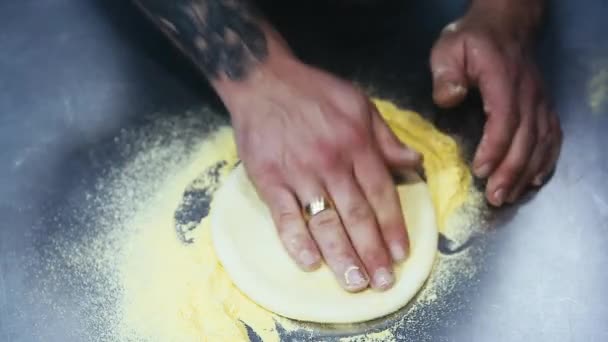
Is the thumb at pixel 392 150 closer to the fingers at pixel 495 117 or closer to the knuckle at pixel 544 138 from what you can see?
the fingers at pixel 495 117

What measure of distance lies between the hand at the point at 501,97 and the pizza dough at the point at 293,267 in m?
0.11

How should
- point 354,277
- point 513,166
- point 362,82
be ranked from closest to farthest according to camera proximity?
point 354,277, point 513,166, point 362,82

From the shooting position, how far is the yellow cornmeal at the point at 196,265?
0.95 m

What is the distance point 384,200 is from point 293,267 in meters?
0.16

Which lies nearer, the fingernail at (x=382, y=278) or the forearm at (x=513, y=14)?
the fingernail at (x=382, y=278)

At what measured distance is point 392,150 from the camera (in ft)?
3.31

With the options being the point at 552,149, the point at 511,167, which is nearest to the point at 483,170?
the point at 511,167

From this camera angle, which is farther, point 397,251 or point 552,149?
point 552,149

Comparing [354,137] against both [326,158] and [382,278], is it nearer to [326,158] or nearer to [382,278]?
[326,158]

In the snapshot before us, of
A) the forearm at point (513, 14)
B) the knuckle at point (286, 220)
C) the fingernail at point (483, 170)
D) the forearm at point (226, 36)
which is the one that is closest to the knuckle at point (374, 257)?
the knuckle at point (286, 220)

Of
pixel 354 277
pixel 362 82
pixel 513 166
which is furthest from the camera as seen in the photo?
pixel 362 82

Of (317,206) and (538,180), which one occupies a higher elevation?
(317,206)

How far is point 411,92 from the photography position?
1198mm

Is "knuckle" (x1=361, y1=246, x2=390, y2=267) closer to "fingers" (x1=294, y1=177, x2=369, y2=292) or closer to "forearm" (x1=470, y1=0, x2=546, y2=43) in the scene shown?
"fingers" (x1=294, y1=177, x2=369, y2=292)
